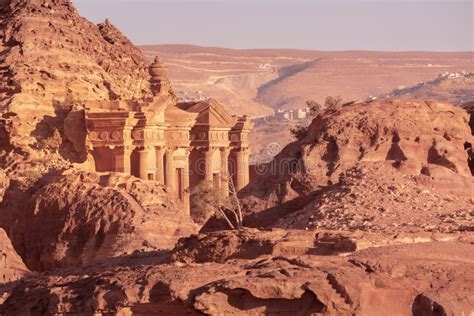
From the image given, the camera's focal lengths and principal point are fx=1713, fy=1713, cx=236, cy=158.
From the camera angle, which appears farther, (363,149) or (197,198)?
(197,198)

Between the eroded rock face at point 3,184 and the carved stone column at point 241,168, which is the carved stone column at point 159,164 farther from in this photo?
the eroded rock face at point 3,184

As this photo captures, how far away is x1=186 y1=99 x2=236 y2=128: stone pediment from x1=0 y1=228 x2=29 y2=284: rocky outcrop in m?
31.7

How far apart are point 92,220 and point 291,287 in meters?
16.7

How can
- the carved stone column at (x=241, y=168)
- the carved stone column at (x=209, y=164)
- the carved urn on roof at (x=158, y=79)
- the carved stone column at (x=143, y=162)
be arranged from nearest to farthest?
the carved stone column at (x=143, y=162) → the carved urn on roof at (x=158, y=79) → the carved stone column at (x=209, y=164) → the carved stone column at (x=241, y=168)

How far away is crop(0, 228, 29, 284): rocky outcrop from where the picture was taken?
31.8 m

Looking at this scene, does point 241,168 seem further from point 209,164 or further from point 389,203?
point 389,203

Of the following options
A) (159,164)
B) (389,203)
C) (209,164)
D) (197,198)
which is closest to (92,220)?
(389,203)

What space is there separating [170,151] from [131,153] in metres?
4.41

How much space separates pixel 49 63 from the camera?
2234 inches

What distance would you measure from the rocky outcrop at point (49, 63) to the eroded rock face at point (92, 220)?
13.8 m

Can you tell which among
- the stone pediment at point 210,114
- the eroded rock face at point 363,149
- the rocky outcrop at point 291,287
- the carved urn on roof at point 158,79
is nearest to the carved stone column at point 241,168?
the stone pediment at point 210,114

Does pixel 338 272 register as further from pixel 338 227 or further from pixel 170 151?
pixel 170 151

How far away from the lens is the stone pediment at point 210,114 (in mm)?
66875

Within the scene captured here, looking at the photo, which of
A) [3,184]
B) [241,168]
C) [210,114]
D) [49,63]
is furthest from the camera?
[241,168]
